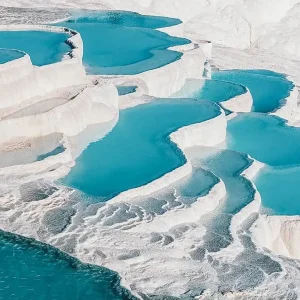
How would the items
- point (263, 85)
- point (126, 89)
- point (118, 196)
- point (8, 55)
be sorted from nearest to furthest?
point (118, 196), point (8, 55), point (126, 89), point (263, 85)

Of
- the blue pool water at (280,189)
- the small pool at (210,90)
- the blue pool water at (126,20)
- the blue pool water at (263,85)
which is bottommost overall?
the blue pool water at (263,85)

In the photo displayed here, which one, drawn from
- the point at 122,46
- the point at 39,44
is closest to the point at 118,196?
the point at 39,44

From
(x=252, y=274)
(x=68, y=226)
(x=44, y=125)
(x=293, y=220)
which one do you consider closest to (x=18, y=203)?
(x=68, y=226)

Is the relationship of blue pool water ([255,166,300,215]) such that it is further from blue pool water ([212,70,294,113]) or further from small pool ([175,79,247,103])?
blue pool water ([212,70,294,113])

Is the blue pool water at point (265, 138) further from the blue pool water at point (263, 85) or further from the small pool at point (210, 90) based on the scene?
the blue pool water at point (263, 85)

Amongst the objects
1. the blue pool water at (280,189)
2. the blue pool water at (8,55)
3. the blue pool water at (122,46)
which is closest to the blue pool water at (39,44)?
the blue pool water at (8,55)

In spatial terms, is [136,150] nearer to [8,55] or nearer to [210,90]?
[8,55]
